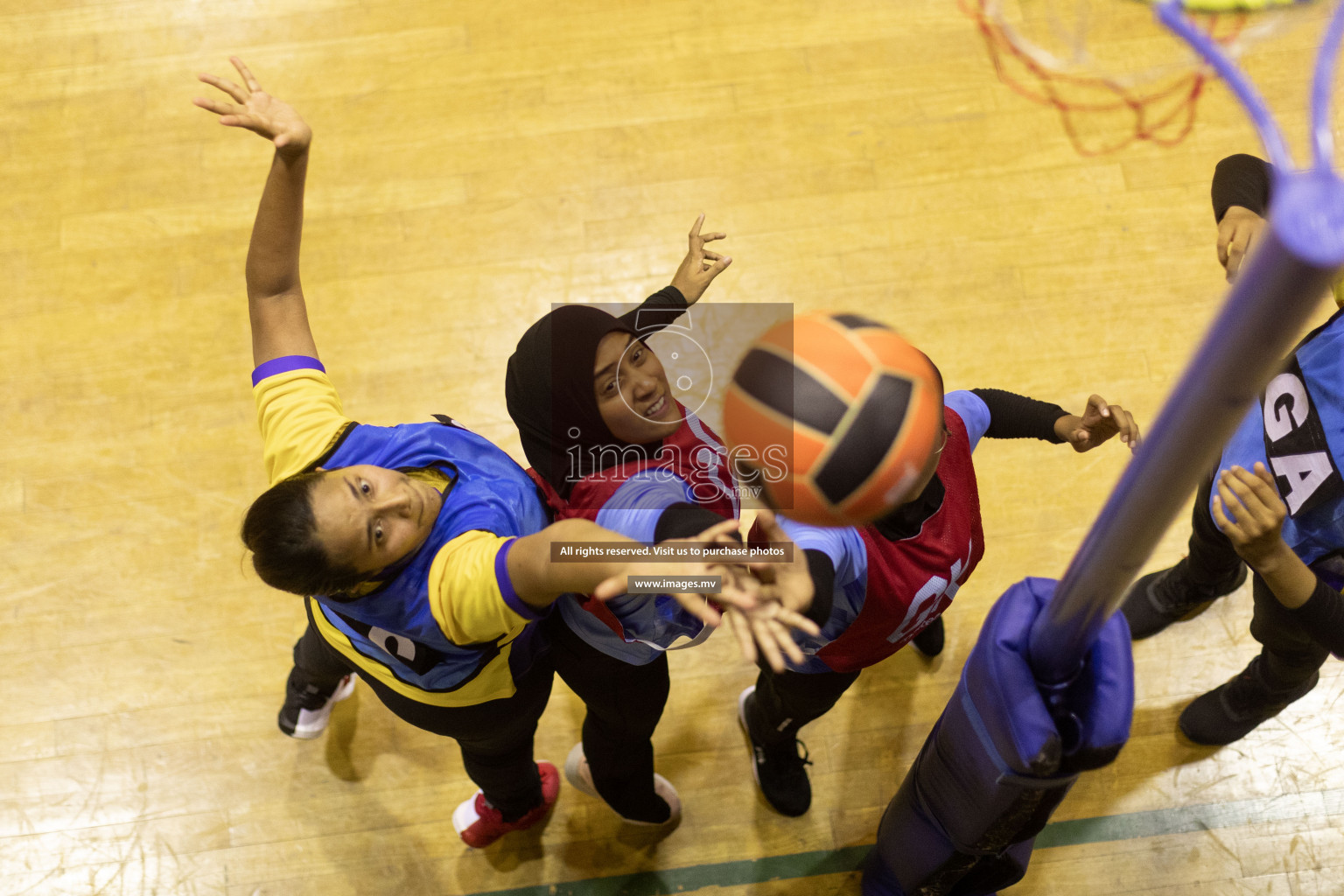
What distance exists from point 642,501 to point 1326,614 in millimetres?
1184

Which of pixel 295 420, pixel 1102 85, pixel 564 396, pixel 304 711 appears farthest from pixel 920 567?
pixel 304 711

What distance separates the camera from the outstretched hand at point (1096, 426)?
170 centimetres

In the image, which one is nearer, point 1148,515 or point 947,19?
point 1148,515

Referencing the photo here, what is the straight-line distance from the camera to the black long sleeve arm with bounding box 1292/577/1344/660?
61.7 inches

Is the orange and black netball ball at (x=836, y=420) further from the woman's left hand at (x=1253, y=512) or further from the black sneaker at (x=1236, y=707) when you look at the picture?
the black sneaker at (x=1236, y=707)

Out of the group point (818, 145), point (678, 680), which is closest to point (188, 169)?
point (818, 145)

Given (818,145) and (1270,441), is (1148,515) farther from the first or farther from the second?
(818,145)

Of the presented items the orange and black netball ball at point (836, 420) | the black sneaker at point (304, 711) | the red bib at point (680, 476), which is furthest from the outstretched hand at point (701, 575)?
the black sneaker at point (304, 711)

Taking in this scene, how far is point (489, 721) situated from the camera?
5.73 feet

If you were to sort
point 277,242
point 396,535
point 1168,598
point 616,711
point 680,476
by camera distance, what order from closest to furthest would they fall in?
point 396,535 < point 680,476 < point 277,242 < point 616,711 < point 1168,598

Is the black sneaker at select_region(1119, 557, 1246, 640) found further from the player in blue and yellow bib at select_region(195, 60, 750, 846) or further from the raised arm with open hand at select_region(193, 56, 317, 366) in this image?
the raised arm with open hand at select_region(193, 56, 317, 366)

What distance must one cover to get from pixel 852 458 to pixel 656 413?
443 millimetres

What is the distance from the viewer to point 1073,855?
86.5 inches

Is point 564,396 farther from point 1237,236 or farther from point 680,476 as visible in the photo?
point 1237,236
